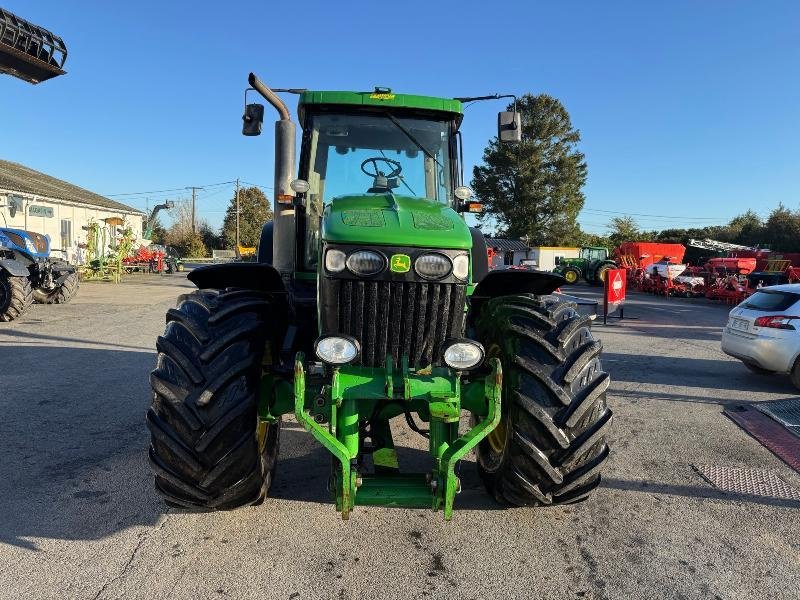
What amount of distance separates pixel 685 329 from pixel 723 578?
13188 mm

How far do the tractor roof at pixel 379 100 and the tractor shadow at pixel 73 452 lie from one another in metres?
3.02

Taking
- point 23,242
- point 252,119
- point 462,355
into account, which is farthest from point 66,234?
point 462,355

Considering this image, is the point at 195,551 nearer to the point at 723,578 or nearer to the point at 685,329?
the point at 723,578

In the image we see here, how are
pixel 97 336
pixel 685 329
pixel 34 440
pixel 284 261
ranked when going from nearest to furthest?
pixel 284 261 < pixel 34 440 < pixel 97 336 < pixel 685 329

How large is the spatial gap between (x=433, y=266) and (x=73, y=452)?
3.57 meters

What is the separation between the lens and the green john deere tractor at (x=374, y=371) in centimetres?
312

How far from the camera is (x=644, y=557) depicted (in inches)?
134

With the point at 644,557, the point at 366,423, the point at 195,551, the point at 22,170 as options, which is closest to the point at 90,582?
the point at 195,551

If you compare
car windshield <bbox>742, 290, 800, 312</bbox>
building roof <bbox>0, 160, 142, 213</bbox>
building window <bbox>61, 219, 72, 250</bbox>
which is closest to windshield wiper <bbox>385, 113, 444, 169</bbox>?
car windshield <bbox>742, 290, 800, 312</bbox>

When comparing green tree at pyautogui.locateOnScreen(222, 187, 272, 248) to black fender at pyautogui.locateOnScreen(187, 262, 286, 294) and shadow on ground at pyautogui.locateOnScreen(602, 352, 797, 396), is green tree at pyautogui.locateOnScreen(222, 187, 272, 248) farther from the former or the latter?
black fender at pyautogui.locateOnScreen(187, 262, 286, 294)

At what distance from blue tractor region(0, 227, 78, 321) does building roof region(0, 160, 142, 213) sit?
13.2 meters

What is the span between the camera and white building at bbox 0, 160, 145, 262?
88.2ft

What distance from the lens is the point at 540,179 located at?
49344 mm

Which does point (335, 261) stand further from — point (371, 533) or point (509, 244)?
point (509, 244)
